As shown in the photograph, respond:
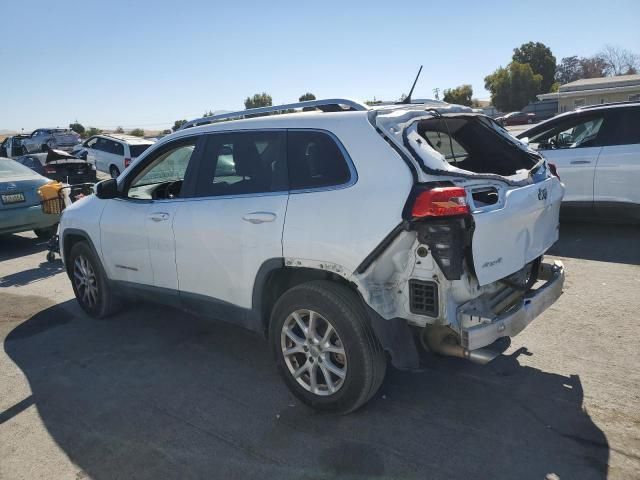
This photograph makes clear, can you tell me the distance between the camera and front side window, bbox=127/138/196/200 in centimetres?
454

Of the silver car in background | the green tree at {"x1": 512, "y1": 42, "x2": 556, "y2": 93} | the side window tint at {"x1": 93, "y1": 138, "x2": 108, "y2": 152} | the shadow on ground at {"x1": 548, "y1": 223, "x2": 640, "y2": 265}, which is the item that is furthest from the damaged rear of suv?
the green tree at {"x1": 512, "y1": 42, "x2": 556, "y2": 93}

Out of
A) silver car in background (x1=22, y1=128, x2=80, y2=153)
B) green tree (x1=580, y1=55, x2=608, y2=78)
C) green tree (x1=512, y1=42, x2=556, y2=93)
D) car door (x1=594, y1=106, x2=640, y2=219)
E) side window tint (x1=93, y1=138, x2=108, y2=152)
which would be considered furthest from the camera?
green tree (x1=580, y1=55, x2=608, y2=78)

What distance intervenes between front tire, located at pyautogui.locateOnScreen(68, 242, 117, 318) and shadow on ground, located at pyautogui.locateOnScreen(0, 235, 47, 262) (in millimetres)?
3520

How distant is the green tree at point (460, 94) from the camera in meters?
59.5

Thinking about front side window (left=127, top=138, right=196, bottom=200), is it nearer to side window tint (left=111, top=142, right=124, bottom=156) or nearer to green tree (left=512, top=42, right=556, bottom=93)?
side window tint (left=111, top=142, right=124, bottom=156)

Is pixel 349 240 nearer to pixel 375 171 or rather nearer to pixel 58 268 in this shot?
pixel 375 171

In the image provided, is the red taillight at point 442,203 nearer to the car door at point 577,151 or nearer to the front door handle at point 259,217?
the front door handle at point 259,217

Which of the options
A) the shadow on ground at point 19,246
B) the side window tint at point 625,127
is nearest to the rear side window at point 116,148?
the shadow on ground at point 19,246

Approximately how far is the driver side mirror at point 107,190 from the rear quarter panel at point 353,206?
2232 millimetres

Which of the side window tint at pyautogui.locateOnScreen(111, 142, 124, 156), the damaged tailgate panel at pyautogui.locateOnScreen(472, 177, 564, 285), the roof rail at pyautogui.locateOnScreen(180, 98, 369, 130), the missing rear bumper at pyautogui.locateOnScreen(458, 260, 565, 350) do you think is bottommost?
the missing rear bumper at pyautogui.locateOnScreen(458, 260, 565, 350)

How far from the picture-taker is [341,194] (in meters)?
3.23

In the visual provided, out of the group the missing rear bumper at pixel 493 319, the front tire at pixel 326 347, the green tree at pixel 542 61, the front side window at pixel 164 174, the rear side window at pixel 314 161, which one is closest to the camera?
the missing rear bumper at pixel 493 319

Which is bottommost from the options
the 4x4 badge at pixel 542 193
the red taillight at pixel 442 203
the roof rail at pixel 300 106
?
the 4x4 badge at pixel 542 193

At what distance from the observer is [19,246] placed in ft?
31.8
